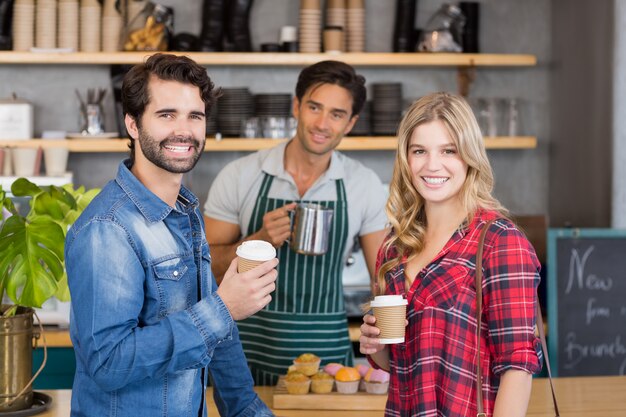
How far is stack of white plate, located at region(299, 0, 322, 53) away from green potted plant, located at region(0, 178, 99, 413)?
7.52ft

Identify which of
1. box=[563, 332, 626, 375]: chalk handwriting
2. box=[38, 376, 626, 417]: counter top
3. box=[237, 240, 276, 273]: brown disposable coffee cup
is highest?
box=[237, 240, 276, 273]: brown disposable coffee cup

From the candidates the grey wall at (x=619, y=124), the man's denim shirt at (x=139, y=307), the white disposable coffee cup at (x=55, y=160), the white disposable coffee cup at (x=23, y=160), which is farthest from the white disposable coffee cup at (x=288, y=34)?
the man's denim shirt at (x=139, y=307)

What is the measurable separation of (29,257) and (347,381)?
86 cm

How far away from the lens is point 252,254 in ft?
5.56

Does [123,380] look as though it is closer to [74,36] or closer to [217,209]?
[217,209]

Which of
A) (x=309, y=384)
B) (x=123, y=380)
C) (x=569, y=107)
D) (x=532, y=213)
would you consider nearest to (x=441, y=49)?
(x=569, y=107)

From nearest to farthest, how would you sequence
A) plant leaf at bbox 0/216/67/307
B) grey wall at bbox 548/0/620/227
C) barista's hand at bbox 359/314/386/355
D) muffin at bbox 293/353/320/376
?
1. barista's hand at bbox 359/314/386/355
2. plant leaf at bbox 0/216/67/307
3. muffin at bbox 293/353/320/376
4. grey wall at bbox 548/0/620/227

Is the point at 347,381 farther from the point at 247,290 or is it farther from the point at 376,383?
the point at 247,290

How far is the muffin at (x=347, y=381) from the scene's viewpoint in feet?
7.88

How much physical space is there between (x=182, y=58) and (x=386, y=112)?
106 inches

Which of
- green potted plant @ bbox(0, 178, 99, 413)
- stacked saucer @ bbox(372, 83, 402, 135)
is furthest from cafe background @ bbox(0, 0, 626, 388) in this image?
green potted plant @ bbox(0, 178, 99, 413)

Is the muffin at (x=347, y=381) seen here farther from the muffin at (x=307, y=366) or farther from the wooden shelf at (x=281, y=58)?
the wooden shelf at (x=281, y=58)

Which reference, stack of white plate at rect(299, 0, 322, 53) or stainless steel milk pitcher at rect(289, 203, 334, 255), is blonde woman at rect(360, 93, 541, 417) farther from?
stack of white plate at rect(299, 0, 322, 53)

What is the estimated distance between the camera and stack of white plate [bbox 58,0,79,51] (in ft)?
14.2
